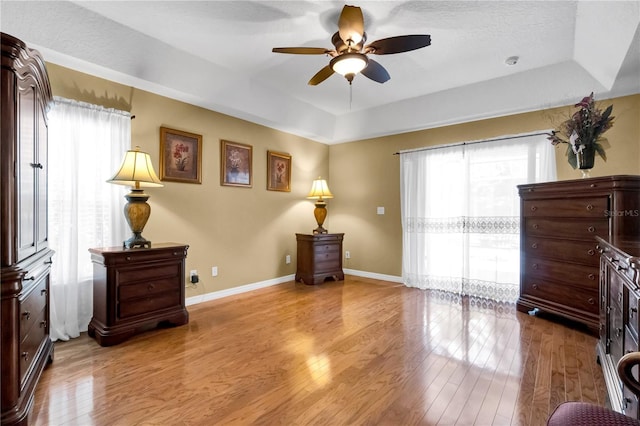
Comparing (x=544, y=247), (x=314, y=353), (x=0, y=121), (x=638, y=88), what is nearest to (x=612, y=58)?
(x=638, y=88)

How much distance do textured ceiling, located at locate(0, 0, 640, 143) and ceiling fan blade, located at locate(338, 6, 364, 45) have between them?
0.26m

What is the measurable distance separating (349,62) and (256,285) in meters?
3.18

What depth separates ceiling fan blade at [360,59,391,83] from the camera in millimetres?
2561

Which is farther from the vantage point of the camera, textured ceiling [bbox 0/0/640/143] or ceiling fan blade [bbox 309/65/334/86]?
ceiling fan blade [bbox 309/65/334/86]

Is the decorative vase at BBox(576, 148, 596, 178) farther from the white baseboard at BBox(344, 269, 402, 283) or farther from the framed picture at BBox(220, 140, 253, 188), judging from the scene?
the framed picture at BBox(220, 140, 253, 188)

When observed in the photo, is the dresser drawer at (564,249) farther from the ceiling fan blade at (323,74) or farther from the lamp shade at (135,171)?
the lamp shade at (135,171)

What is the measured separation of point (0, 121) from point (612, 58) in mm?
4337

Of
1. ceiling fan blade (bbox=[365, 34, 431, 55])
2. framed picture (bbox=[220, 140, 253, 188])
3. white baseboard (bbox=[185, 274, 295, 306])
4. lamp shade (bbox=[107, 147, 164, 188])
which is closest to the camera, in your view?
ceiling fan blade (bbox=[365, 34, 431, 55])

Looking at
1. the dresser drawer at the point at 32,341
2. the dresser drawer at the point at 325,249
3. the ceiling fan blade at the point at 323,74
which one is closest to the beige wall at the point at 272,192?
the dresser drawer at the point at 325,249

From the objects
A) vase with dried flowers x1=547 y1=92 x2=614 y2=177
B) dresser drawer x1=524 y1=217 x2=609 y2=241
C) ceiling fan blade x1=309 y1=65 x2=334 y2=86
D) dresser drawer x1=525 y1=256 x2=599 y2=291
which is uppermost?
ceiling fan blade x1=309 y1=65 x2=334 y2=86

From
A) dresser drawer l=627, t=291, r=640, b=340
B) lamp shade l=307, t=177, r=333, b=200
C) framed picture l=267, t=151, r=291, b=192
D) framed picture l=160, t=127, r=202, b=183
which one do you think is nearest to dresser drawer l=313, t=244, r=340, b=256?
lamp shade l=307, t=177, r=333, b=200

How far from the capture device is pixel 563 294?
2.91 m

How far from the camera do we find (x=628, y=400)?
1390 mm

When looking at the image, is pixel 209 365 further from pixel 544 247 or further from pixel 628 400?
pixel 544 247
